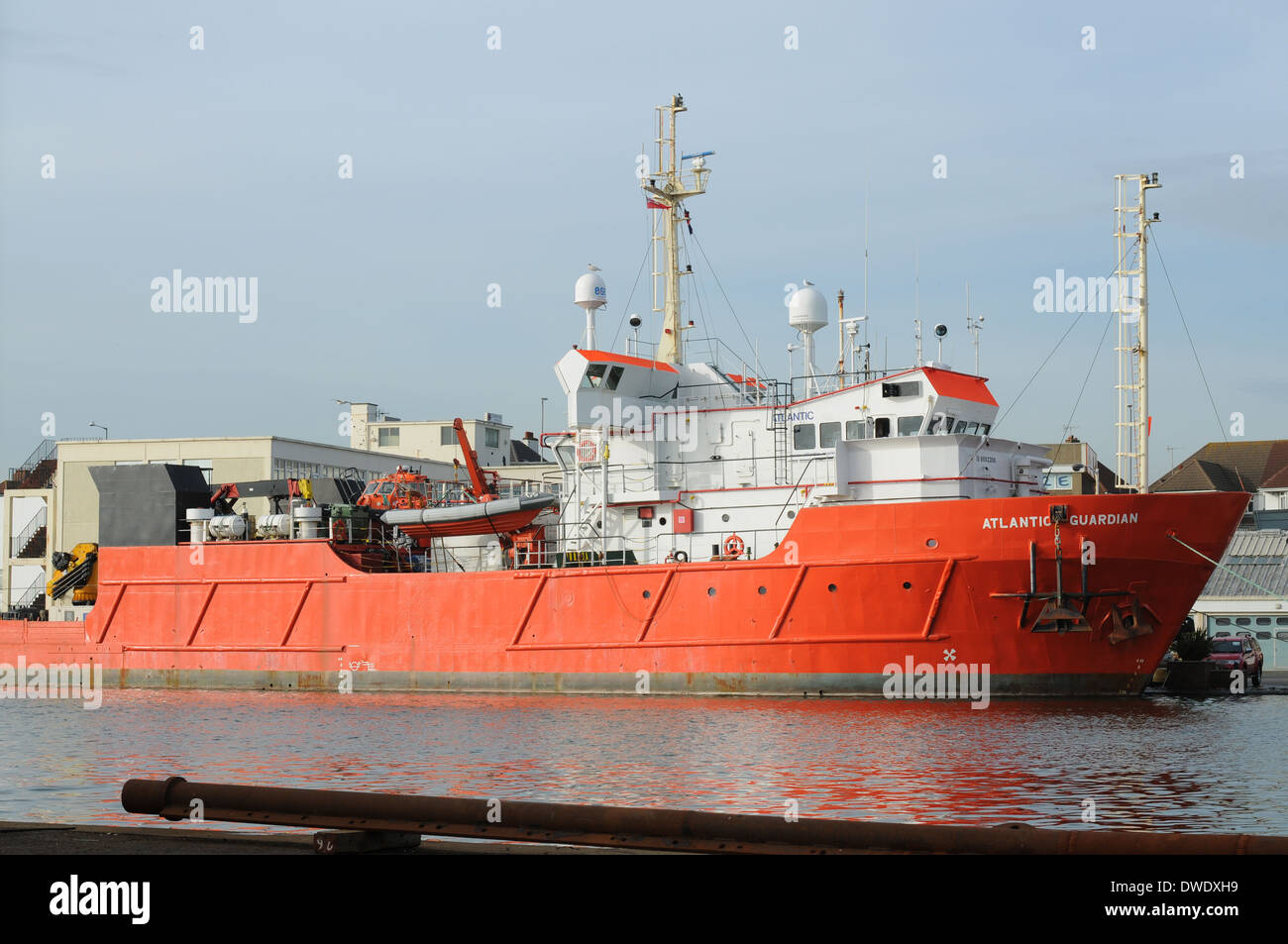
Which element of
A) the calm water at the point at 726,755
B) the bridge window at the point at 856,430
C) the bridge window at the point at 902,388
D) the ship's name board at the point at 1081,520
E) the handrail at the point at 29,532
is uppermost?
the bridge window at the point at 902,388

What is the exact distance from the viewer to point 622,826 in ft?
28.3

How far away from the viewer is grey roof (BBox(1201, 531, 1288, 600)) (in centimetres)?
4031

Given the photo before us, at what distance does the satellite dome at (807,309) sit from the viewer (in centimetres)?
3059

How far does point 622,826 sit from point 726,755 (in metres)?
10.4

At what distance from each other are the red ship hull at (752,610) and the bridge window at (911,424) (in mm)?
2585

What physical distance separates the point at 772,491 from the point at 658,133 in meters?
10.0

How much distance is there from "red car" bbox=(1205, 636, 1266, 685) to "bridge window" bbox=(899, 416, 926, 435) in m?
9.90

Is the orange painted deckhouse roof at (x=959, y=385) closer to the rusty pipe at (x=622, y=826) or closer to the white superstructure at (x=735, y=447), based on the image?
the white superstructure at (x=735, y=447)

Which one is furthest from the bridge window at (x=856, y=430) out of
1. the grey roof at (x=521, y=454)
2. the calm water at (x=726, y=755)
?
the grey roof at (x=521, y=454)

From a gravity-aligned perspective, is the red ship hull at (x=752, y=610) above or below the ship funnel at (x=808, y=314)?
below
